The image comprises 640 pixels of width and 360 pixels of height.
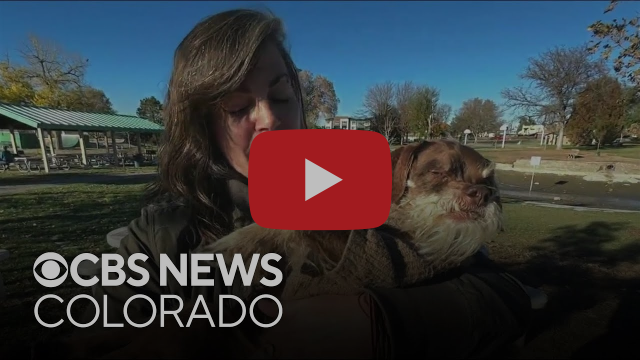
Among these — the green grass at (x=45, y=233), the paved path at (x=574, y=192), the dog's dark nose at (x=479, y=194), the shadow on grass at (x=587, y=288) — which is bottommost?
the shadow on grass at (x=587, y=288)

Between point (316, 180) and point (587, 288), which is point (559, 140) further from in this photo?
point (316, 180)

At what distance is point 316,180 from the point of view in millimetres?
1349

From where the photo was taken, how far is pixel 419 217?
64.2 inches

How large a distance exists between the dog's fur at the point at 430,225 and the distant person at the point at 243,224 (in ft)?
0.37

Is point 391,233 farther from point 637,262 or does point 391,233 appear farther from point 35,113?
point 35,113

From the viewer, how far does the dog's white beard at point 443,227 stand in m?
1.42

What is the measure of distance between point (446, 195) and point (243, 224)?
104 centimetres

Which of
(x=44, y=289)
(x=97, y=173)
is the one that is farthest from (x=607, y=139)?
(x=97, y=173)

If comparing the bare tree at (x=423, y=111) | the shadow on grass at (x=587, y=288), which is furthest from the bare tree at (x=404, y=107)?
the shadow on grass at (x=587, y=288)

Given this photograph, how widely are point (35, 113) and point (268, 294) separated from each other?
27.8 meters

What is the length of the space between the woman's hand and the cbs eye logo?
611 centimetres

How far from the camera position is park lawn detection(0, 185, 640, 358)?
15.9 feet

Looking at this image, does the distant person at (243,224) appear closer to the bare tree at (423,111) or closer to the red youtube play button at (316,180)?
the red youtube play button at (316,180)

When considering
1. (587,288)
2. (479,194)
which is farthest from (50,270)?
(587,288)
